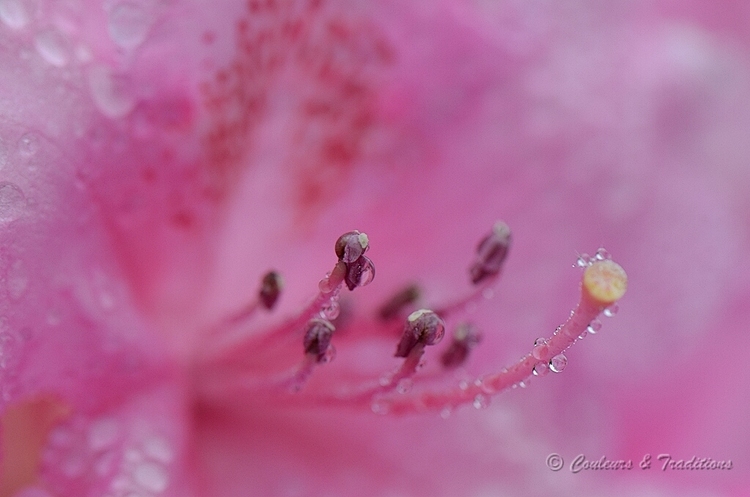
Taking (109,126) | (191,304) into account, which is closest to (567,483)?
(191,304)

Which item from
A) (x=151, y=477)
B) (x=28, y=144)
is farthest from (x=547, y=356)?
(x=28, y=144)

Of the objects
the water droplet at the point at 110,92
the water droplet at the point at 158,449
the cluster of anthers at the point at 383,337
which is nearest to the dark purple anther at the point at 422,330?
the cluster of anthers at the point at 383,337

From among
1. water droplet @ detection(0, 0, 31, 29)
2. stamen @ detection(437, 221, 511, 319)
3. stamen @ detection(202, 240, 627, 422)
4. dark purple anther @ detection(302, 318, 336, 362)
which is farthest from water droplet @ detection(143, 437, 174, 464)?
water droplet @ detection(0, 0, 31, 29)

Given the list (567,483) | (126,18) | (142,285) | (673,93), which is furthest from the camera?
(673,93)

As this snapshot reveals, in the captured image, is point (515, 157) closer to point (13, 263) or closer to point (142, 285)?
point (142, 285)

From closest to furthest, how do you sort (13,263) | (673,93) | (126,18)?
1. (13,263)
2. (126,18)
3. (673,93)

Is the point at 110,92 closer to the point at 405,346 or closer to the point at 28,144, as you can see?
the point at 28,144

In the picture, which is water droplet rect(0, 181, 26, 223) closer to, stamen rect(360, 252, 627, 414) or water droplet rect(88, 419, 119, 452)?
water droplet rect(88, 419, 119, 452)
